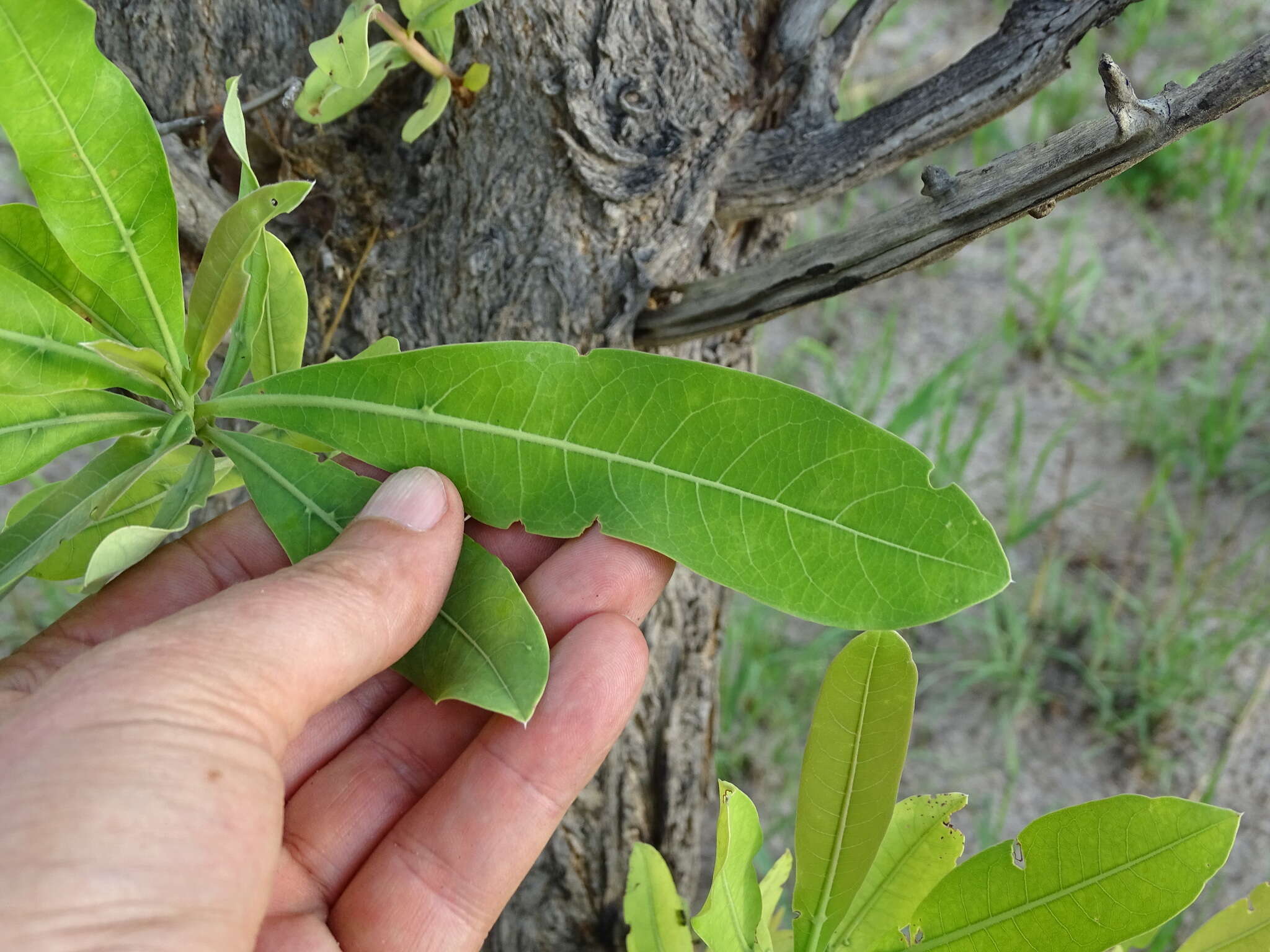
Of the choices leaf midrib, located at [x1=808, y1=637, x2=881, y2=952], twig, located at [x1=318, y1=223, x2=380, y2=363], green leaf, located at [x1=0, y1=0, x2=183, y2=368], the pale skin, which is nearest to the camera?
the pale skin

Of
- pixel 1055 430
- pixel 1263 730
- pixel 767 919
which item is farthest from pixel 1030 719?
pixel 767 919

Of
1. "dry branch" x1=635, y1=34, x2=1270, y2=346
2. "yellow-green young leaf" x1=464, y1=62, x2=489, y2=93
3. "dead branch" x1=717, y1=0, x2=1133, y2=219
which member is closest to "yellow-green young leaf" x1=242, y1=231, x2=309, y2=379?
"yellow-green young leaf" x1=464, y1=62, x2=489, y2=93

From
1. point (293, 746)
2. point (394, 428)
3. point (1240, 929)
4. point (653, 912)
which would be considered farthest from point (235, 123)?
point (1240, 929)

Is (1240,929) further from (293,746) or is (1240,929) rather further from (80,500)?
(80,500)

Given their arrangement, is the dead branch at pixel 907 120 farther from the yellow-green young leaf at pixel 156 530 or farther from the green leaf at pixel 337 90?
the yellow-green young leaf at pixel 156 530

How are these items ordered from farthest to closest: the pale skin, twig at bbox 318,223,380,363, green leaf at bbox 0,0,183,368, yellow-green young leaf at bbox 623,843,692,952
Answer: twig at bbox 318,223,380,363
yellow-green young leaf at bbox 623,843,692,952
green leaf at bbox 0,0,183,368
the pale skin

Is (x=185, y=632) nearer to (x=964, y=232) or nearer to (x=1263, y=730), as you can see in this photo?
(x=964, y=232)

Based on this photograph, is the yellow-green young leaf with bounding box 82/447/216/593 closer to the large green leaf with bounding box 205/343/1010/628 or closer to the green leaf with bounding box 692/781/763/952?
the large green leaf with bounding box 205/343/1010/628

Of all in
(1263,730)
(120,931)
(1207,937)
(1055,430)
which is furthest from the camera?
(1055,430)
